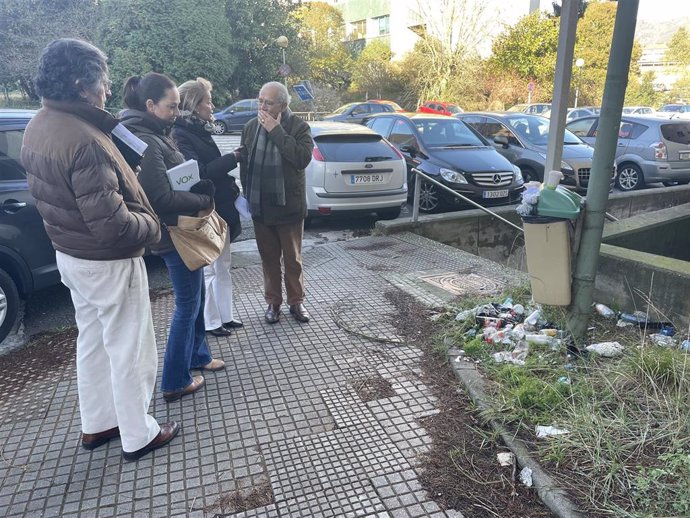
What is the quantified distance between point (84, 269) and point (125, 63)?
28068mm

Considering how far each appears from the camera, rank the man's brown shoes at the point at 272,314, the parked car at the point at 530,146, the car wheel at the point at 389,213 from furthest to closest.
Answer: the parked car at the point at 530,146 < the car wheel at the point at 389,213 < the man's brown shoes at the point at 272,314

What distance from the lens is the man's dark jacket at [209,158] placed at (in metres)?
3.58

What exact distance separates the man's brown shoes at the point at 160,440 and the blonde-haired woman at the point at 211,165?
1268 mm

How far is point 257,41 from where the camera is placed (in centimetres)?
3086

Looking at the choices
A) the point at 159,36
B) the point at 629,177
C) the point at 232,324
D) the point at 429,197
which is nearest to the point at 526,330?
the point at 232,324

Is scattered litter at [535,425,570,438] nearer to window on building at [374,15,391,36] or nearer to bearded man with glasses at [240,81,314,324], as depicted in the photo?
bearded man with glasses at [240,81,314,324]

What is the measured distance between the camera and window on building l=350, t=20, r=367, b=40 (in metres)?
47.5

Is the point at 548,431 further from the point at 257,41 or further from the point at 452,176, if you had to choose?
the point at 257,41

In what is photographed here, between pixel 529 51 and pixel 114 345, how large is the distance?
34209mm

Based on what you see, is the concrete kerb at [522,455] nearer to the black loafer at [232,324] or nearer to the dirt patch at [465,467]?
the dirt patch at [465,467]

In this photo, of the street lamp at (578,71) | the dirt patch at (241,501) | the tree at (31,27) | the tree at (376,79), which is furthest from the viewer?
the tree at (376,79)

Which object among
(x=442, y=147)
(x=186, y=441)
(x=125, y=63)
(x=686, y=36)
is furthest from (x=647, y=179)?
(x=686, y=36)

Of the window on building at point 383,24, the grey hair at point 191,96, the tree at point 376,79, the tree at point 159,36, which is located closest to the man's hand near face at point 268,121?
the grey hair at point 191,96

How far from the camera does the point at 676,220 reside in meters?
5.72
